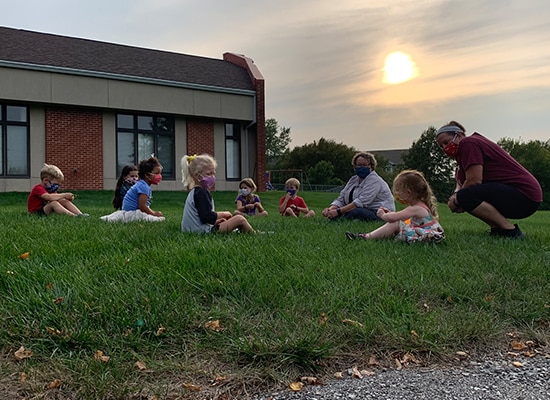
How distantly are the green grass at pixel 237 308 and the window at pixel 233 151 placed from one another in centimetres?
1932

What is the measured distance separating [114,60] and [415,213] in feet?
65.4

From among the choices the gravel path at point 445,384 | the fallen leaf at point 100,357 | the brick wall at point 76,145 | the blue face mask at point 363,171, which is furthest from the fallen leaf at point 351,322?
the brick wall at point 76,145

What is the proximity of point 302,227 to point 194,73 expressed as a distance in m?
18.3

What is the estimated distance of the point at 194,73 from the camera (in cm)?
2448

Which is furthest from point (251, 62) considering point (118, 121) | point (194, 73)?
point (118, 121)

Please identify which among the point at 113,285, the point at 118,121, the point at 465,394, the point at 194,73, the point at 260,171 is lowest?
the point at 465,394

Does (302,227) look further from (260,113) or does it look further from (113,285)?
(260,113)

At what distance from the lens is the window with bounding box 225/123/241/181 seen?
2478cm

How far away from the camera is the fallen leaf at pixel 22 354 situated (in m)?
2.88

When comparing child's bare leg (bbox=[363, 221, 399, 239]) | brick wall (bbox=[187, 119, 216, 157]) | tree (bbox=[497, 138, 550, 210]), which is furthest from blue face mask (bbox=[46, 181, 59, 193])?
tree (bbox=[497, 138, 550, 210])

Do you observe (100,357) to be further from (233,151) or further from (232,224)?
(233,151)

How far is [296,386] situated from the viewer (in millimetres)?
2717

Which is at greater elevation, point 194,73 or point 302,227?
point 194,73

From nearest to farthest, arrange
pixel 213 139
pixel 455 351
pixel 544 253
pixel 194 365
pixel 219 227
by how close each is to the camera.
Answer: pixel 194 365 → pixel 455 351 → pixel 544 253 → pixel 219 227 → pixel 213 139
